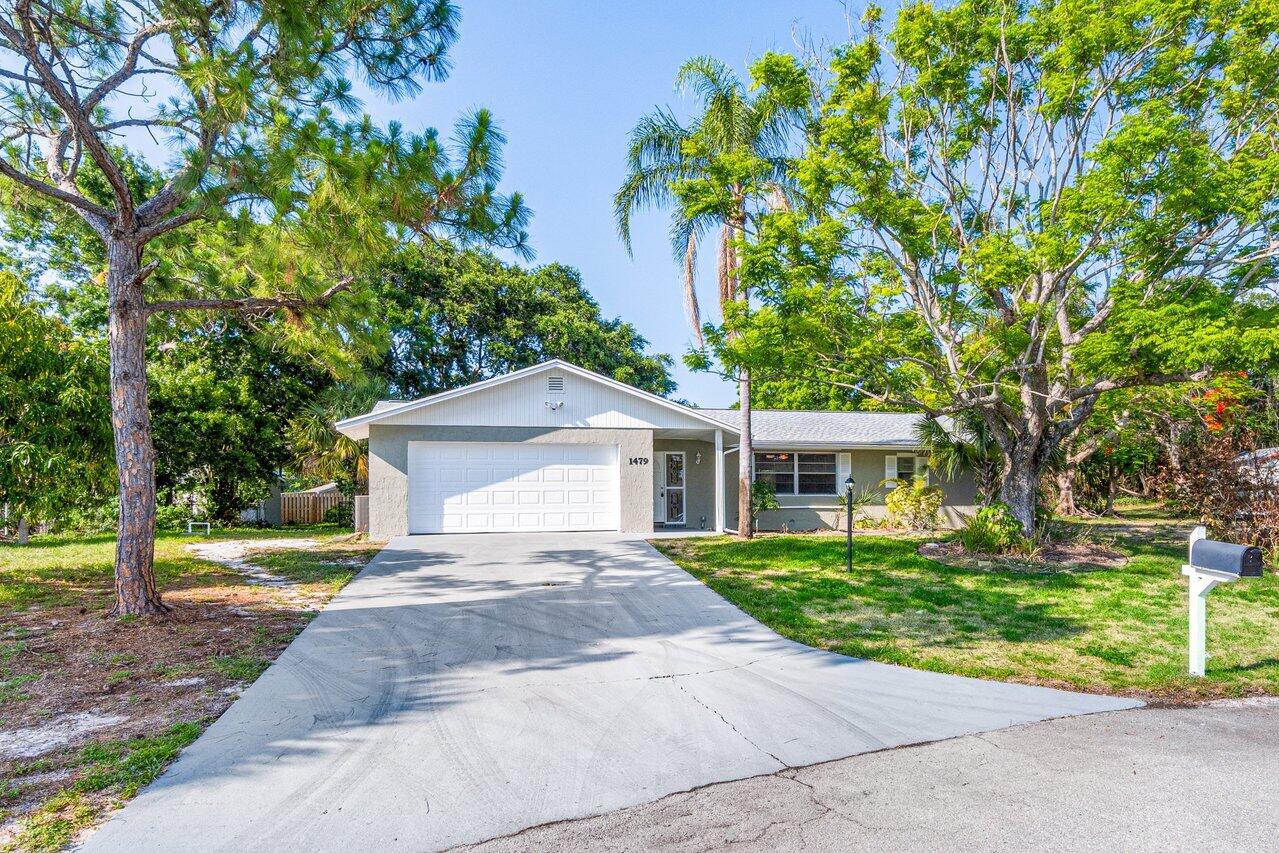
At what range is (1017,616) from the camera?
306 inches

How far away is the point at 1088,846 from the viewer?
306 centimetres

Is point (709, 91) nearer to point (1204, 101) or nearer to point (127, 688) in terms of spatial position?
point (1204, 101)

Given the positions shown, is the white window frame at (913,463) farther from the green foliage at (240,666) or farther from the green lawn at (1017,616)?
the green foliage at (240,666)

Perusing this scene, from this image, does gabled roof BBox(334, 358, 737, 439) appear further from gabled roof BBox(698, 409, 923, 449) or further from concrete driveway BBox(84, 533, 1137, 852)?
concrete driveway BBox(84, 533, 1137, 852)

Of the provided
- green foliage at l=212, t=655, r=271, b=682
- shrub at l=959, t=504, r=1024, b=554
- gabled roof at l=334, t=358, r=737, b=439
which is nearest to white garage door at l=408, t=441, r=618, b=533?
gabled roof at l=334, t=358, r=737, b=439

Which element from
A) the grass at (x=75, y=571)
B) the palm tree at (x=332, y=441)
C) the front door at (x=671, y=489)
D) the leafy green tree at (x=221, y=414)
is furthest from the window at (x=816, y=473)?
the leafy green tree at (x=221, y=414)

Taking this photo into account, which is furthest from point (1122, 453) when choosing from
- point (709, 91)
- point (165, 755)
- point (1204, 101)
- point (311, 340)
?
point (165, 755)

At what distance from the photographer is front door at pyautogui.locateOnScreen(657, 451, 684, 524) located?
682 inches

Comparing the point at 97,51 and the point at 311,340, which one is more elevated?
the point at 97,51

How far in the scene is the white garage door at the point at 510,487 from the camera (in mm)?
14430

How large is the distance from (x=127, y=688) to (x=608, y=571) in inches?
247

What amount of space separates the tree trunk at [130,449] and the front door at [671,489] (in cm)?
1161

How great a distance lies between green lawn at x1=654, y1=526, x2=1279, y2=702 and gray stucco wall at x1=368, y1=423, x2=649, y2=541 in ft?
9.90

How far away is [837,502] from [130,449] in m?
15.0
